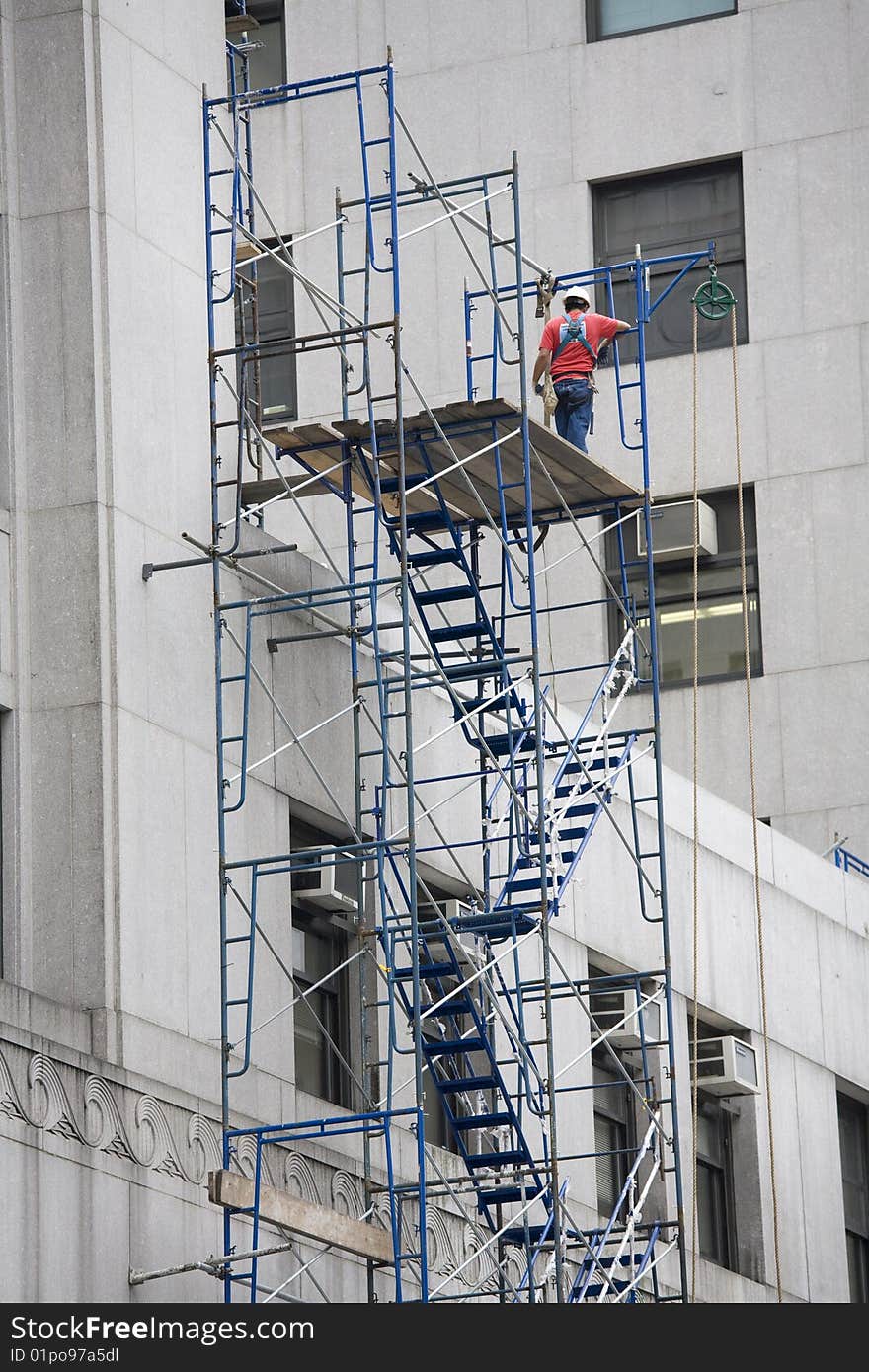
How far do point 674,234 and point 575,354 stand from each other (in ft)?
48.4

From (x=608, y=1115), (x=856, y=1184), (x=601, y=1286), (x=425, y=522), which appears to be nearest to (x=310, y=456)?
(x=425, y=522)

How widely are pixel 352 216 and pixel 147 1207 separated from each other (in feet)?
78.8

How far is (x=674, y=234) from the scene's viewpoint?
1679 inches

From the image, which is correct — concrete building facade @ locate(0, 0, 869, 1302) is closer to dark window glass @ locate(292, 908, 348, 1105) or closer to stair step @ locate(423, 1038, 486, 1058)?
dark window glass @ locate(292, 908, 348, 1105)

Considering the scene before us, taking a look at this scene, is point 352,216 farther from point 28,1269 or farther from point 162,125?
point 28,1269

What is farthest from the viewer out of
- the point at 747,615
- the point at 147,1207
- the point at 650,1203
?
the point at 747,615

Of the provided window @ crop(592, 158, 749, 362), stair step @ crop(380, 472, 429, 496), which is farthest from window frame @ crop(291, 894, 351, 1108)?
window @ crop(592, 158, 749, 362)

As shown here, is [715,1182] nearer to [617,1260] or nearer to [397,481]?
[617,1260]

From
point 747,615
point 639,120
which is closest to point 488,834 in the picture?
point 747,615

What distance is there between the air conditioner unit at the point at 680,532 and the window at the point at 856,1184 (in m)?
8.11

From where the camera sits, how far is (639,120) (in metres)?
42.8

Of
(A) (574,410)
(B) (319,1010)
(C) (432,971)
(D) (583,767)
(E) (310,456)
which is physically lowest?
(C) (432,971)

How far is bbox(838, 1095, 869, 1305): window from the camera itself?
3616 cm

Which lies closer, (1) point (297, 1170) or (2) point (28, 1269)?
(2) point (28, 1269)
